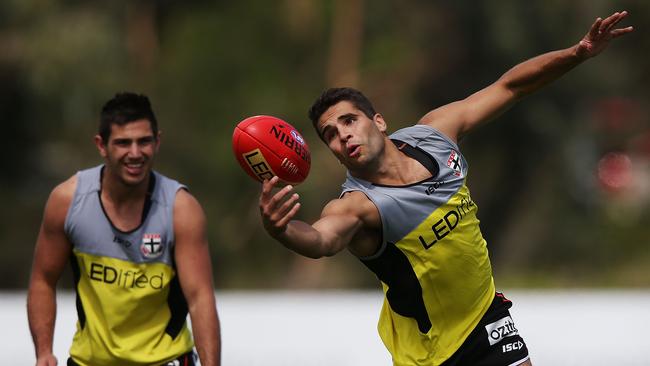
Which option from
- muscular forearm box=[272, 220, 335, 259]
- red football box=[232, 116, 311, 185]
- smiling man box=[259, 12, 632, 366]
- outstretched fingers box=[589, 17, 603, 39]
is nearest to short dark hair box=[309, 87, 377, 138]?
smiling man box=[259, 12, 632, 366]

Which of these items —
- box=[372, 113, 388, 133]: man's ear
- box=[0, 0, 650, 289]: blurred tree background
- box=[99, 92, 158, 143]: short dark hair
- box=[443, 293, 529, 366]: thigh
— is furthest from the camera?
box=[0, 0, 650, 289]: blurred tree background

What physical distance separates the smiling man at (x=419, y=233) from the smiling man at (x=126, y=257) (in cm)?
104

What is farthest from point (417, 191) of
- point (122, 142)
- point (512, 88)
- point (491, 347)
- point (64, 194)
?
point (64, 194)

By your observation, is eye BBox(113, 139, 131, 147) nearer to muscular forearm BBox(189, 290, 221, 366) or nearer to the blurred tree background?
muscular forearm BBox(189, 290, 221, 366)

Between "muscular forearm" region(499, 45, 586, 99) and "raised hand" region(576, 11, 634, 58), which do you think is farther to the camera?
"muscular forearm" region(499, 45, 586, 99)

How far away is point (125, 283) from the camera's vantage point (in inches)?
254

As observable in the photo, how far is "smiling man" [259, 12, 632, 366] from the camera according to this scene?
229 inches

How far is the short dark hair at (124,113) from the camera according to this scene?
256 inches

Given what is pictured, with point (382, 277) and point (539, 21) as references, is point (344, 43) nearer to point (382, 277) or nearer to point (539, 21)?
point (539, 21)

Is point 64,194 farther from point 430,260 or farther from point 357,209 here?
point 430,260

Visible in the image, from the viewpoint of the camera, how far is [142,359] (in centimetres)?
647

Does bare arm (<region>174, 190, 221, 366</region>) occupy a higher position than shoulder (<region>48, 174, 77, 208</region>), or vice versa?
shoulder (<region>48, 174, 77, 208</region>)

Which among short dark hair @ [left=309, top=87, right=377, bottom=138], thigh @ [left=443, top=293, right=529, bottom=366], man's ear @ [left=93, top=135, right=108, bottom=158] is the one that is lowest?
thigh @ [left=443, top=293, right=529, bottom=366]

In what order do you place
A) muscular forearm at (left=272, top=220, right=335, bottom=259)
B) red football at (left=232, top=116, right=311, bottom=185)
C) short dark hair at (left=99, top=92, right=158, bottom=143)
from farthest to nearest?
short dark hair at (left=99, top=92, right=158, bottom=143)
red football at (left=232, top=116, right=311, bottom=185)
muscular forearm at (left=272, top=220, right=335, bottom=259)
